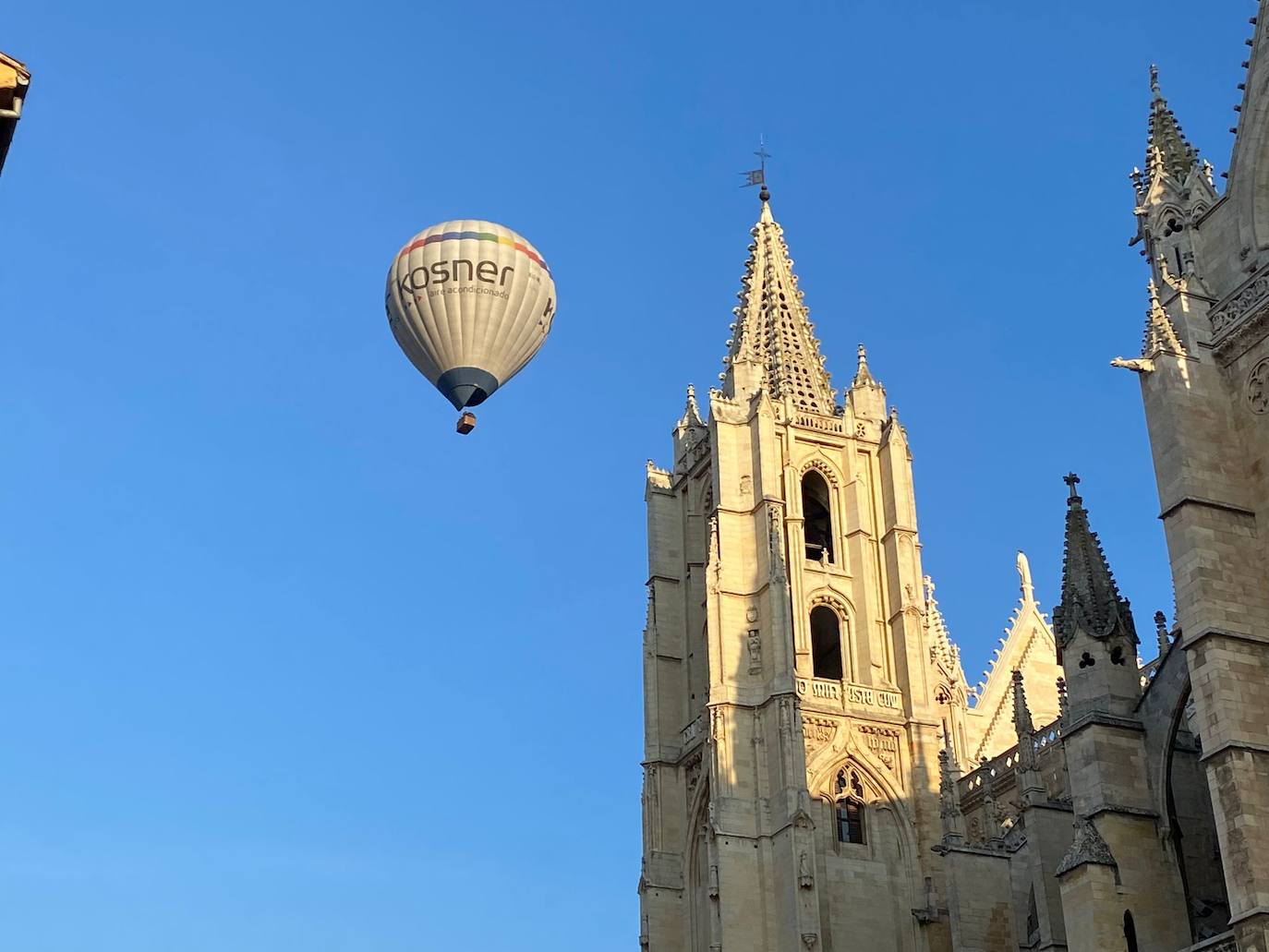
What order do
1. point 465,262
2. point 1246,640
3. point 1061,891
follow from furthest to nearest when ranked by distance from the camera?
point 465,262, point 1061,891, point 1246,640

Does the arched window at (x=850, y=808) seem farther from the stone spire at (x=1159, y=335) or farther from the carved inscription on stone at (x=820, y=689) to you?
the stone spire at (x=1159, y=335)

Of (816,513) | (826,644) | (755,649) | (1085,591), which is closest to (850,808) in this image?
(755,649)

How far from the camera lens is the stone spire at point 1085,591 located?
32.4 meters

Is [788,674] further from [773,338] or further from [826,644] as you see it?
[773,338]

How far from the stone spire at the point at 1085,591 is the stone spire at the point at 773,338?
16811 millimetres

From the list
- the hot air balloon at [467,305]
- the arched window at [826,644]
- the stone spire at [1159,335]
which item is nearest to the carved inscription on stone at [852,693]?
the arched window at [826,644]

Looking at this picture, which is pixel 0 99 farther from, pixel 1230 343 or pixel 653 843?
pixel 653 843

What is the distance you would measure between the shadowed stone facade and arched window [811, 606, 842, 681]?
0.24 ft

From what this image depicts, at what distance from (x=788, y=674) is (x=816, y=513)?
6.92 metres

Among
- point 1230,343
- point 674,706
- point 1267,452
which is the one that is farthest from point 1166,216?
point 674,706

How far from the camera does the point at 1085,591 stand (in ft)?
108

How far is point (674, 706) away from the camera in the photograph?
159 feet

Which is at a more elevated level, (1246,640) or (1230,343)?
(1230,343)

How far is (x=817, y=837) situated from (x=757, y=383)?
12221 mm
